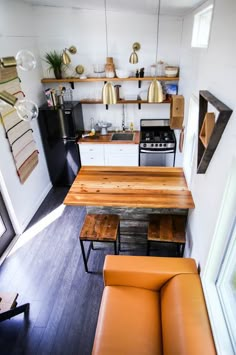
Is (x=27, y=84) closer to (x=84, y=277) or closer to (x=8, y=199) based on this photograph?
(x=8, y=199)

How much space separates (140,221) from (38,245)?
143cm

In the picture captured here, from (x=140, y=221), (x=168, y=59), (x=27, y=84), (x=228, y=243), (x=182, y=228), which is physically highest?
(x=168, y=59)

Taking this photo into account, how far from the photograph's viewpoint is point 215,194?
1573 mm

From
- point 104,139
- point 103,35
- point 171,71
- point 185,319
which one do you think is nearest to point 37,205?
point 104,139

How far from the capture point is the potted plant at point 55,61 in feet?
12.1

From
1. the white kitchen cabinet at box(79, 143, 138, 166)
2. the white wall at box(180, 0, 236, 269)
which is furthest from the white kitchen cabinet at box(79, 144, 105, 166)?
the white wall at box(180, 0, 236, 269)

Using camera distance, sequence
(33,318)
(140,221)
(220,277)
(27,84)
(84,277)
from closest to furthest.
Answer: (220,277)
(33,318)
(84,277)
(140,221)
(27,84)

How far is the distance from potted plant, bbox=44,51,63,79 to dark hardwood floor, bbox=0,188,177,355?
2.40m

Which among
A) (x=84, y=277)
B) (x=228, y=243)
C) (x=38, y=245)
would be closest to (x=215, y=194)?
(x=228, y=243)

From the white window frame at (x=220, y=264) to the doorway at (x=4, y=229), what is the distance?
2.51 m

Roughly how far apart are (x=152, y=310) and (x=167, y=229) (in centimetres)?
83

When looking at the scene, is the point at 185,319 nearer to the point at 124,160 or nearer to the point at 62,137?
the point at 124,160

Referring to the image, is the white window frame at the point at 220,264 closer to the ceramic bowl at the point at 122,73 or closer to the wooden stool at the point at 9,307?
the wooden stool at the point at 9,307

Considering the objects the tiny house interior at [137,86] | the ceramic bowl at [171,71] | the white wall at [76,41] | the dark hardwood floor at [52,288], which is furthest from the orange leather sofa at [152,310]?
the ceramic bowl at [171,71]
